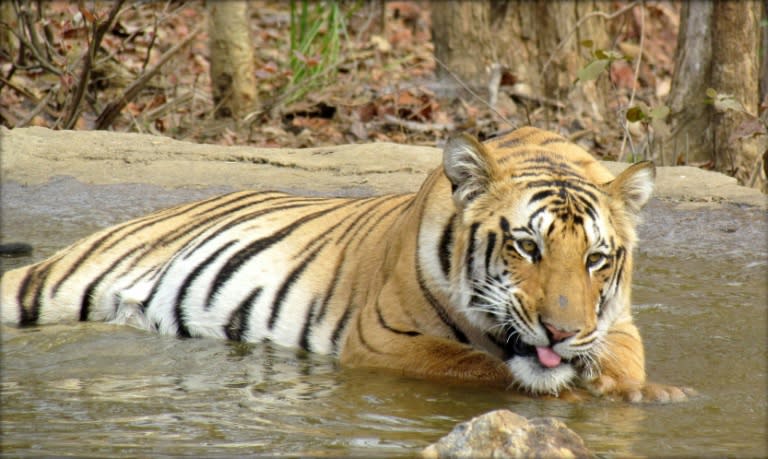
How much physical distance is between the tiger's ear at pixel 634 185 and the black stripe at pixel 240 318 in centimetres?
146

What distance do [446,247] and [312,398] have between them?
0.66 metres

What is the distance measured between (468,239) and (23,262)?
2750 millimetres

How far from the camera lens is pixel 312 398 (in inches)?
138

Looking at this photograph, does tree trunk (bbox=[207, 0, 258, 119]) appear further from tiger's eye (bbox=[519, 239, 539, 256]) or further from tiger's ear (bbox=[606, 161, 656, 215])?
tiger's eye (bbox=[519, 239, 539, 256])

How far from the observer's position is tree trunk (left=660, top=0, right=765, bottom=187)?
23.6ft

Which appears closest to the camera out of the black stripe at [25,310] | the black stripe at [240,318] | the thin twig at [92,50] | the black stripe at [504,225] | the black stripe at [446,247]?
the black stripe at [504,225]

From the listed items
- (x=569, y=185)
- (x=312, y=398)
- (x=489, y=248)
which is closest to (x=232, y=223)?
(x=312, y=398)

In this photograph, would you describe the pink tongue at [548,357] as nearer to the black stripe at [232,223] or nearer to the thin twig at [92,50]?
the black stripe at [232,223]

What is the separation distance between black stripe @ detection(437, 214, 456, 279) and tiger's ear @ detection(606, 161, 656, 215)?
51 centimetres

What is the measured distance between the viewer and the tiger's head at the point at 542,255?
10.8 ft

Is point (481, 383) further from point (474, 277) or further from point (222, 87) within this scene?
point (222, 87)

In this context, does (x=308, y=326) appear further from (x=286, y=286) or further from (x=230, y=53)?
(x=230, y=53)

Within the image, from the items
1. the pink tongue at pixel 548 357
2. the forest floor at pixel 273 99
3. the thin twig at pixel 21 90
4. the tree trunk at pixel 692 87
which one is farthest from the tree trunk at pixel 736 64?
the thin twig at pixel 21 90

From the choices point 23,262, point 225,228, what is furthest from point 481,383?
point 23,262
